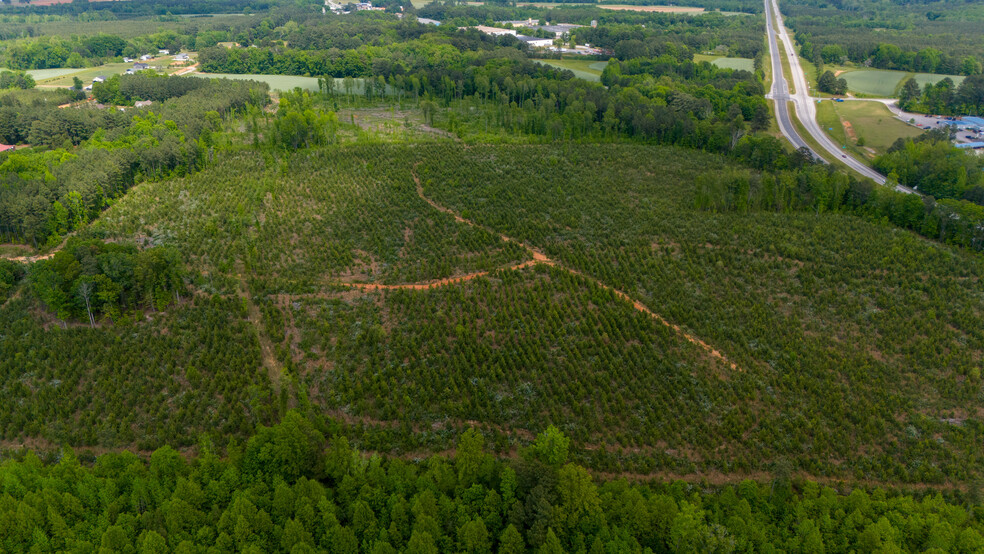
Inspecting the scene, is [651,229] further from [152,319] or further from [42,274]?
[42,274]

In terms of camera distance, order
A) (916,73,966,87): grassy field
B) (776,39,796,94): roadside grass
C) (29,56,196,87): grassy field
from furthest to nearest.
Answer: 1. (29,56,196,87): grassy field
2. (776,39,796,94): roadside grass
3. (916,73,966,87): grassy field

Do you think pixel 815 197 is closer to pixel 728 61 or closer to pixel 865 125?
pixel 865 125

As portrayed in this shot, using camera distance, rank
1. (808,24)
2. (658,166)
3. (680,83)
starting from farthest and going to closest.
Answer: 1. (808,24)
2. (680,83)
3. (658,166)

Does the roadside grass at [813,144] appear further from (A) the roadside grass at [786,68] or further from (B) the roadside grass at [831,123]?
(A) the roadside grass at [786,68]

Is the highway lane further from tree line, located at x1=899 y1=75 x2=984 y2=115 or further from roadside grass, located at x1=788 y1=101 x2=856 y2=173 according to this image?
tree line, located at x1=899 y1=75 x2=984 y2=115

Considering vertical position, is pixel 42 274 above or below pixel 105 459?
above

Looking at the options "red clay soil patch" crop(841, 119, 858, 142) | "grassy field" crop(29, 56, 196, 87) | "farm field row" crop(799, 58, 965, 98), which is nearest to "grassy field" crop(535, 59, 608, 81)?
"farm field row" crop(799, 58, 965, 98)

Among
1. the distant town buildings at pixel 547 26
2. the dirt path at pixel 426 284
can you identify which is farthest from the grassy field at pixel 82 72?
the dirt path at pixel 426 284

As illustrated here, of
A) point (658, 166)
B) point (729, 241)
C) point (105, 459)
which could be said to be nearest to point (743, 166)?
point (658, 166)
